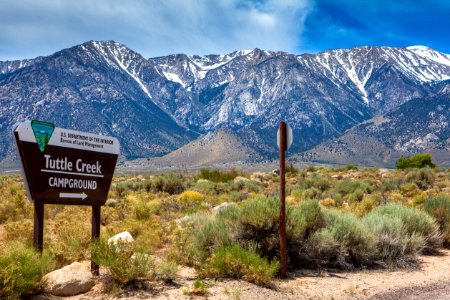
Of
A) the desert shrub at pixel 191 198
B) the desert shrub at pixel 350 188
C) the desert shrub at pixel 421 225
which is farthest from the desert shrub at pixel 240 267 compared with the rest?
the desert shrub at pixel 350 188

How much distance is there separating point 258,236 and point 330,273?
171 centimetres

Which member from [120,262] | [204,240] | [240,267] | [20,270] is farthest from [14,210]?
[240,267]

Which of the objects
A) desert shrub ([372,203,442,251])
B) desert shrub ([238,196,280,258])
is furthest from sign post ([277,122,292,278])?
desert shrub ([372,203,442,251])

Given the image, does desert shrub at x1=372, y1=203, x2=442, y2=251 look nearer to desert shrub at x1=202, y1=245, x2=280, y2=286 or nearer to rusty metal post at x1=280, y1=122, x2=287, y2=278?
rusty metal post at x1=280, y1=122, x2=287, y2=278

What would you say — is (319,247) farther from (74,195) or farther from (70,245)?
(74,195)

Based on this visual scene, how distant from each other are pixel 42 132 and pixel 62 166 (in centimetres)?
69

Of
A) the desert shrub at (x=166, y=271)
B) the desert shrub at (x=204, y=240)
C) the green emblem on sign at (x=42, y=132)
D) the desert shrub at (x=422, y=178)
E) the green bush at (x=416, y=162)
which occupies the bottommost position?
the desert shrub at (x=166, y=271)

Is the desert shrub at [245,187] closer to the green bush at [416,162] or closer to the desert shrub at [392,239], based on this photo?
the desert shrub at [392,239]

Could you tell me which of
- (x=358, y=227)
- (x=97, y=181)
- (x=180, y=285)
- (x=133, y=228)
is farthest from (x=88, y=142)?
(x=358, y=227)

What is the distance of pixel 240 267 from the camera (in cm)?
966

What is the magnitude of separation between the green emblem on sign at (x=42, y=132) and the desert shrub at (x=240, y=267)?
3713mm

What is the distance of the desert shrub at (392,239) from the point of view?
1226 cm

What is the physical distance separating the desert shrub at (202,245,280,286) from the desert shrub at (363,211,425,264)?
3654 millimetres

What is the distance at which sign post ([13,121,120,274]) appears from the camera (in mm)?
8375
